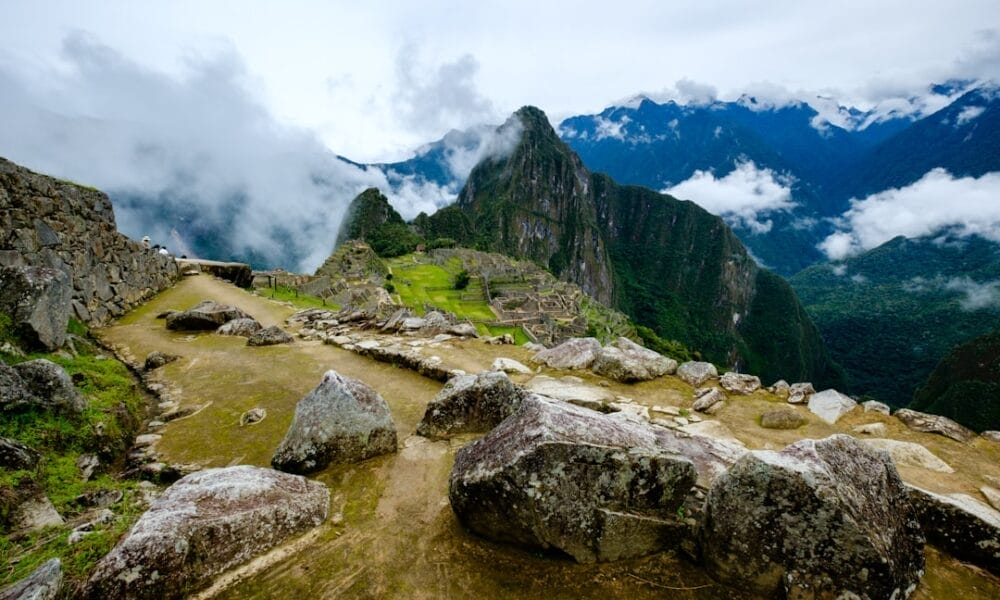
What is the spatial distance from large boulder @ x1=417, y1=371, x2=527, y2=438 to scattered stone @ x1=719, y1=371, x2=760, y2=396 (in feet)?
13.8

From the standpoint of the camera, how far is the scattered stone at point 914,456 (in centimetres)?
505

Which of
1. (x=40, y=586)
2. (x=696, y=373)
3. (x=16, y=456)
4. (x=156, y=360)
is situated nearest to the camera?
(x=40, y=586)

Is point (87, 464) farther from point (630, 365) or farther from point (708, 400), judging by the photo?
point (708, 400)

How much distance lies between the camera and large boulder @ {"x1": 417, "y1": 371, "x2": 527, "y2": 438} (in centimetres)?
582

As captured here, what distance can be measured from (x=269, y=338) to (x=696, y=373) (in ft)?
33.7

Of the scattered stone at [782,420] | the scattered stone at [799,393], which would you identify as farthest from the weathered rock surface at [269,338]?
the scattered stone at [799,393]

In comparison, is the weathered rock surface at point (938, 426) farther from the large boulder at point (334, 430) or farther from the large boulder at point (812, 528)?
the large boulder at point (334, 430)

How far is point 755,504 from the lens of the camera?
331cm

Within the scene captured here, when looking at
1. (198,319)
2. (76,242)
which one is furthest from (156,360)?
(76,242)

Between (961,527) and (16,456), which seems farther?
(16,456)

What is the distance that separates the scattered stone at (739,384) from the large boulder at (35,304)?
40.0 feet

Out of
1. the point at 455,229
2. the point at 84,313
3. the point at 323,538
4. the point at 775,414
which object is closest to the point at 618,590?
the point at 323,538

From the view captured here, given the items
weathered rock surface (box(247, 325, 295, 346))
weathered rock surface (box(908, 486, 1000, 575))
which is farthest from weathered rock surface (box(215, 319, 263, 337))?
weathered rock surface (box(908, 486, 1000, 575))

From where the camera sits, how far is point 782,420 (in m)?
6.26
